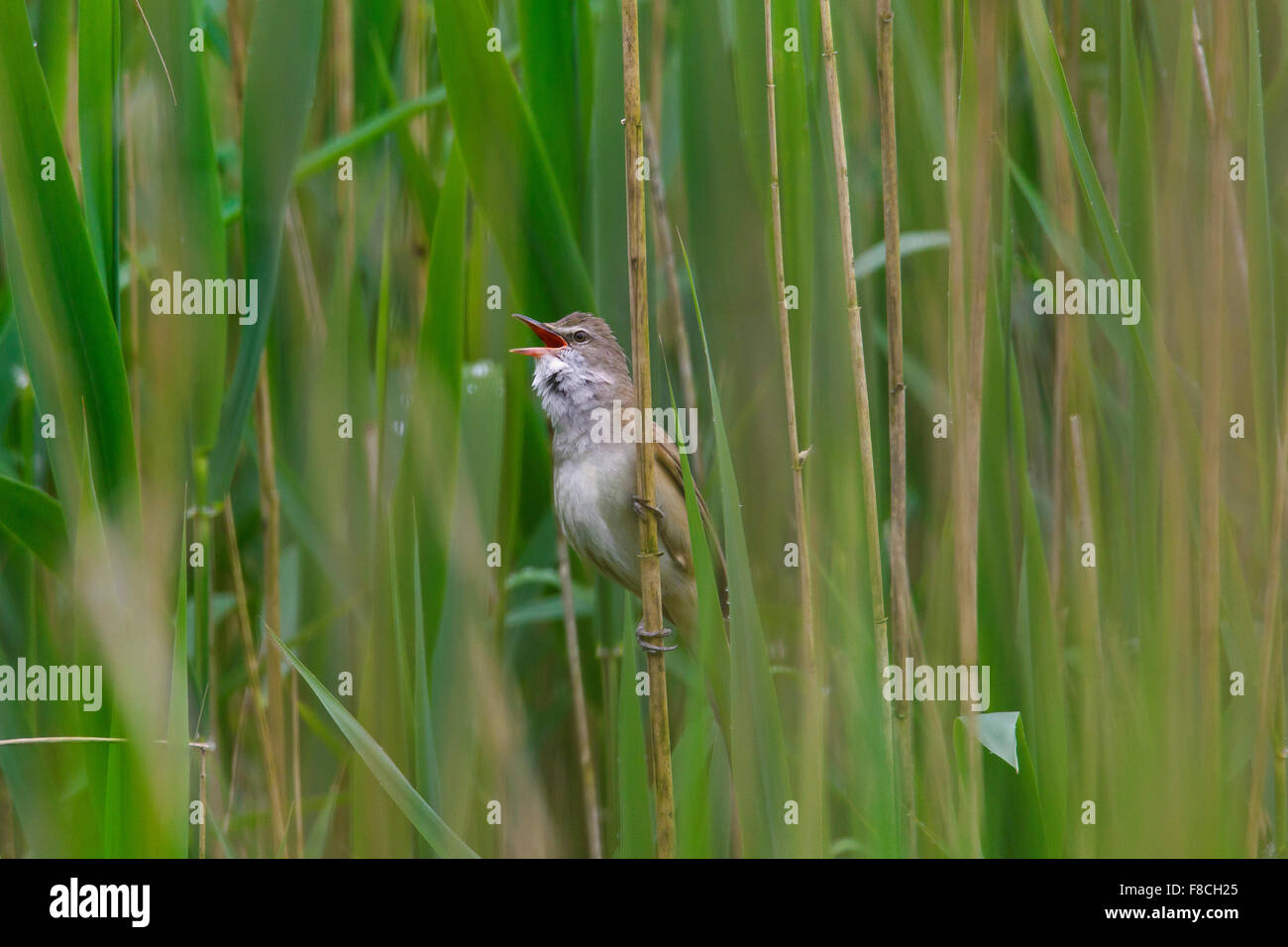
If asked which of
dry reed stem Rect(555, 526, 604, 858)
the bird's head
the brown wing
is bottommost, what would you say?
dry reed stem Rect(555, 526, 604, 858)

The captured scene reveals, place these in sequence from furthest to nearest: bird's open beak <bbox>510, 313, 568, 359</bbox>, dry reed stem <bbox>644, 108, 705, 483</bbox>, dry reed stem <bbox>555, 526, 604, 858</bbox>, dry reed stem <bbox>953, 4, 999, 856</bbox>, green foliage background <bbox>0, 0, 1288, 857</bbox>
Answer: dry reed stem <bbox>644, 108, 705, 483</bbox>, dry reed stem <bbox>555, 526, 604, 858</bbox>, bird's open beak <bbox>510, 313, 568, 359</bbox>, green foliage background <bbox>0, 0, 1288, 857</bbox>, dry reed stem <bbox>953, 4, 999, 856</bbox>

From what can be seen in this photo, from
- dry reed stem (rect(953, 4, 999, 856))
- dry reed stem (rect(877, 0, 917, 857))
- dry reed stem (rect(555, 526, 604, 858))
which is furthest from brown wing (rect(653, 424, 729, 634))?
dry reed stem (rect(953, 4, 999, 856))

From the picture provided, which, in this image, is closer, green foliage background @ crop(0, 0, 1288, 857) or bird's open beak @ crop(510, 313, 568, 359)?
green foliage background @ crop(0, 0, 1288, 857)

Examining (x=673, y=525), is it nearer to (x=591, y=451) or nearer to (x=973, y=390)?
(x=591, y=451)

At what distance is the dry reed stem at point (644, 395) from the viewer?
162 cm

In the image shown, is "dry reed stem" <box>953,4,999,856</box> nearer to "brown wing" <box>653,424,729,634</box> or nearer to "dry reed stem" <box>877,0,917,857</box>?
"dry reed stem" <box>877,0,917,857</box>

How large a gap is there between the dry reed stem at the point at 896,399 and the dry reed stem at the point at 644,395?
15.1 inches

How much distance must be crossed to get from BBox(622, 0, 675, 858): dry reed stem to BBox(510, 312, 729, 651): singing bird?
41 centimetres

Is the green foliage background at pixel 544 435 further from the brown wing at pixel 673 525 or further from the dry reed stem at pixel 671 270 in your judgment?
the brown wing at pixel 673 525

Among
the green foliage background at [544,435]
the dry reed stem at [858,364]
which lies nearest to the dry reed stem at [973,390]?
the green foliage background at [544,435]

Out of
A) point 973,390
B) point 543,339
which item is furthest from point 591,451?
point 973,390

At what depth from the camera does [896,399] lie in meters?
1.81

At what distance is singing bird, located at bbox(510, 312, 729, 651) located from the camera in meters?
2.24

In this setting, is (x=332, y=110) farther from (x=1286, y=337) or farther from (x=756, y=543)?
(x=1286, y=337)
